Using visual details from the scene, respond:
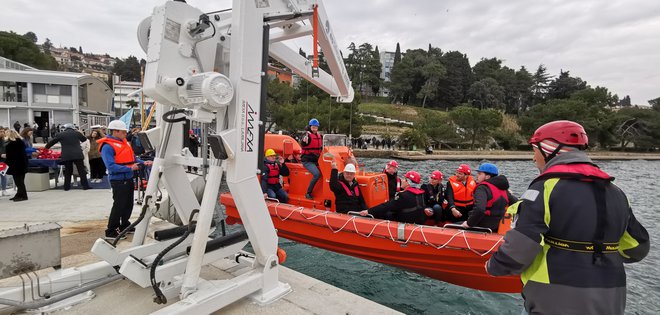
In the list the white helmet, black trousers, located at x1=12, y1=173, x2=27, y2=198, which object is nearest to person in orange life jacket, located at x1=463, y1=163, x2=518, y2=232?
the white helmet

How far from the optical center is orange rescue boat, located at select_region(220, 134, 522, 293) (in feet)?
13.2

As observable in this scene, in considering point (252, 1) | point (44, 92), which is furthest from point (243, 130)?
point (44, 92)

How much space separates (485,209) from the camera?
14.0 feet

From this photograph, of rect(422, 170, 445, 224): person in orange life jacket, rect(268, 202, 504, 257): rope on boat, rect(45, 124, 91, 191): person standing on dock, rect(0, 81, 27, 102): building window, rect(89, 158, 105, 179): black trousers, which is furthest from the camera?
rect(0, 81, 27, 102): building window

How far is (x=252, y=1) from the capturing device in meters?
2.65

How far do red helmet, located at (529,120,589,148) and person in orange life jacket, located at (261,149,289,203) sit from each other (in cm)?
492

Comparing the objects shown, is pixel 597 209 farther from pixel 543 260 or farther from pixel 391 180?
pixel 391 180

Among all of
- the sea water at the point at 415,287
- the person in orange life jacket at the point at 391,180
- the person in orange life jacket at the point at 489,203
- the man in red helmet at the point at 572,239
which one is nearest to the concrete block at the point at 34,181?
the sea water at the point at 415,287

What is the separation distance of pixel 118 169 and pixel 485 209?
4.62 m

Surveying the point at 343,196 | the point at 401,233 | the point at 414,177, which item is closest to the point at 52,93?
the point at 343,196

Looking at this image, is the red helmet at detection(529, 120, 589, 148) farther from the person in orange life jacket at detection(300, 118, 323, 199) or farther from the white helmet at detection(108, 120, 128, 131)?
the person in orange life jacket at detection(300, 118, 323, 199)

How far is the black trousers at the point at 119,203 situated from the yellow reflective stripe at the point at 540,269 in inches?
179

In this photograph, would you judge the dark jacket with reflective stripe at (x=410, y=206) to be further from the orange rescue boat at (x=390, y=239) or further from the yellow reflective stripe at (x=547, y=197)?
the yellow reflective stripe at (x=547, y=197)

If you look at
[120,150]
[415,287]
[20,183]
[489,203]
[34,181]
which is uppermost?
[120,150]
